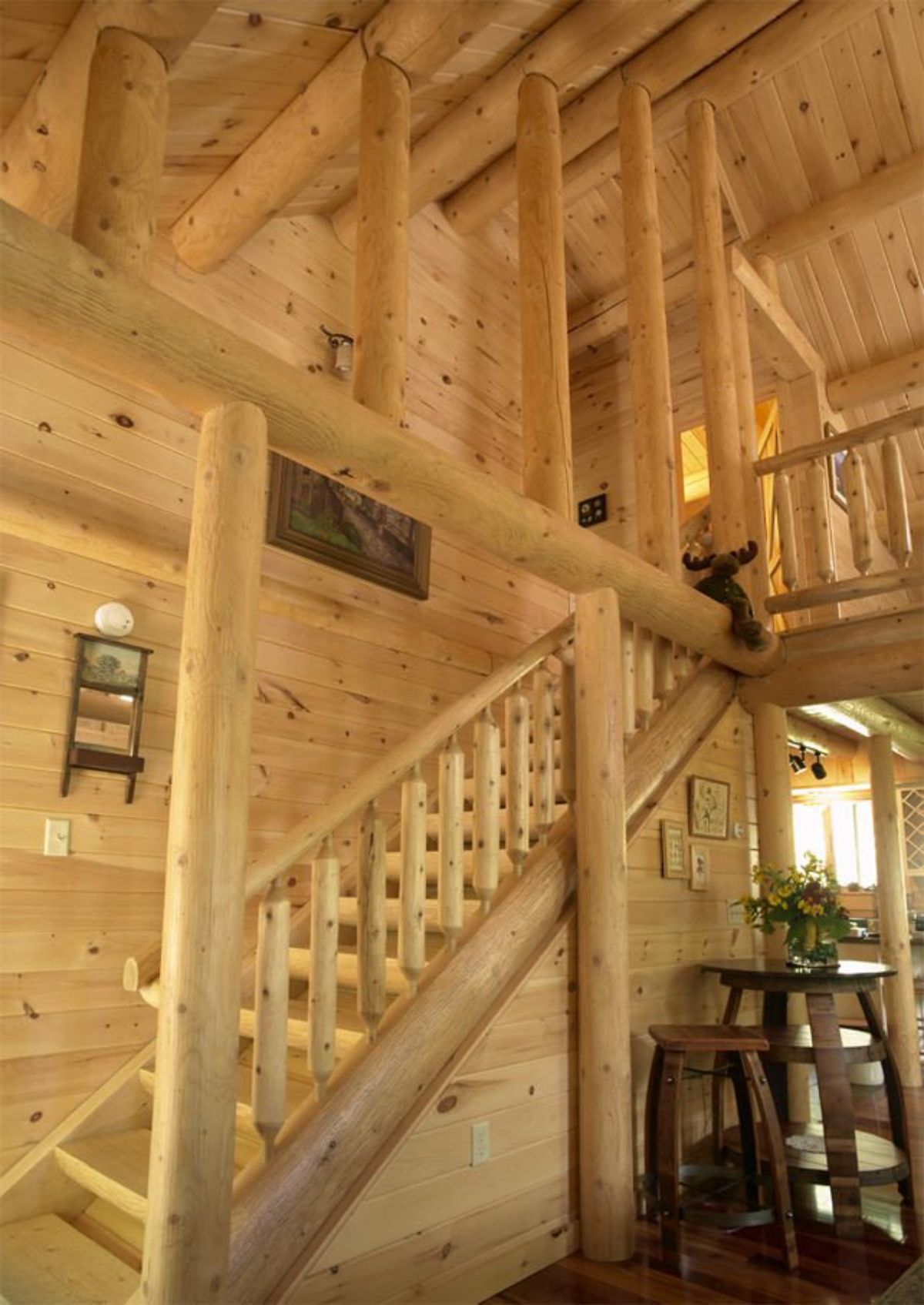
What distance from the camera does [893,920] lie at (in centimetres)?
538

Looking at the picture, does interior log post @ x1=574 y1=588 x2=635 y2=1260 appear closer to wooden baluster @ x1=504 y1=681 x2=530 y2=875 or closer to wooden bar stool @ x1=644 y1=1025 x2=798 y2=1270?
wooden bar stool @ x1=644 y1=1025 x2=798 y2=1270

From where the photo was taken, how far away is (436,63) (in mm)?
3129

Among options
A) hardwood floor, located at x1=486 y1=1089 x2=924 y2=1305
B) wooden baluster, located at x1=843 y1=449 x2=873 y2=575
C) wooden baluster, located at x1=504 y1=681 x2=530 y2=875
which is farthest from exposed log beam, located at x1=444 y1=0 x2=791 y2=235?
hardwood floor, located at x1=486 y1=1089 x2=924 y2=1305

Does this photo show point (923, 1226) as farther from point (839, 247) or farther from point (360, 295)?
point (839, 247)

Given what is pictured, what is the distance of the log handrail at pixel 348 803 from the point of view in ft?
7.43

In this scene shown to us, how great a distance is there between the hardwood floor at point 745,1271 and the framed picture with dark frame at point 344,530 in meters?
2.72

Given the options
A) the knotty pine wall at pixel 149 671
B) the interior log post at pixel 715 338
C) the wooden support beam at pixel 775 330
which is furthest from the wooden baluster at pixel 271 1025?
the wooden support beam at pixel 775 330

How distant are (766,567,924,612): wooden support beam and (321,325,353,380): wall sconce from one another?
94.9 inches

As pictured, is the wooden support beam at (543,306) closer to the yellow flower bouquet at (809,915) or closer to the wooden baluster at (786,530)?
the wooden baluster at (786,530)

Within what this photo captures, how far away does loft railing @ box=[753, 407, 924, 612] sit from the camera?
13.2ft

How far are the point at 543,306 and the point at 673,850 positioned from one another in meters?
2.27

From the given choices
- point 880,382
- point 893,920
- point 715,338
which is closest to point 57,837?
point 715,338

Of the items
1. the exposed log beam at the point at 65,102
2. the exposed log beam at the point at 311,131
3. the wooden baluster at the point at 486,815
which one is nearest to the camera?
the exposed log beam at the point at 65,102

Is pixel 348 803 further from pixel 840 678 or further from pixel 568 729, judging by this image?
pixel 840 678
